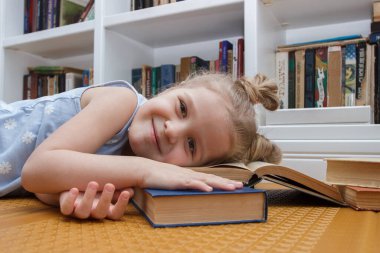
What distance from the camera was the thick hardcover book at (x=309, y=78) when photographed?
1447mm

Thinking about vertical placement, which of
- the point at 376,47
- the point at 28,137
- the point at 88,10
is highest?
the point at 88,10

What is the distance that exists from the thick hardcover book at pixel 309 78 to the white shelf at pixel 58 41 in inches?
36.3

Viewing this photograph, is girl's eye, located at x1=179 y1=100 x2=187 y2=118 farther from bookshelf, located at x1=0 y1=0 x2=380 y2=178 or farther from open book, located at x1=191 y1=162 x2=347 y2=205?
bookshelf, located at x1=0 y1=0 x2=380 y2=178

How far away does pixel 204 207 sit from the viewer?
500 millimetres

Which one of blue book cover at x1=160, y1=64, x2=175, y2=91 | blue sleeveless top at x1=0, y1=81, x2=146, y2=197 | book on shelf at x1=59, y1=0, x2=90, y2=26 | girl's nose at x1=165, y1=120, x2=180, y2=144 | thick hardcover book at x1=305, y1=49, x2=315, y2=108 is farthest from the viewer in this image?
book on shelf at x1=59, y1=0, x2=90, y2=26

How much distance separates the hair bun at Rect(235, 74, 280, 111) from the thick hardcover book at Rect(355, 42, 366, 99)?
0.59 m

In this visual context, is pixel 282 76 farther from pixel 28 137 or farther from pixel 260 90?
pixel 28 137

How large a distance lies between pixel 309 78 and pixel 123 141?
34.4 inches

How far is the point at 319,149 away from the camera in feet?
4.08

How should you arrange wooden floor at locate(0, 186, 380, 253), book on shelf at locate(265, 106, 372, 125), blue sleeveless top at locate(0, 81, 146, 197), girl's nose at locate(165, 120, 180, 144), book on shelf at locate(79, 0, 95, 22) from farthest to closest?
book on shelf at locate(79, 0, 95, 22) → book on shelf at locate(265, 106, 372, 125) → blue sleeveless top at locate(0, 81, 146, 197) → girl's nose at locate(165, 120, 180, 144) → wooden floor at locate(0, 186, 380, 253)

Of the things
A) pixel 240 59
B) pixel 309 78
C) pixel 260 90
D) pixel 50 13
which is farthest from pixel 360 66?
pixel 50 13

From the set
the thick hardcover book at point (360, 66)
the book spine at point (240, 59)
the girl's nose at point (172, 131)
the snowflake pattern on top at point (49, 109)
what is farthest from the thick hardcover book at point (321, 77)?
the snowflake pattern on top at point (49, 109)

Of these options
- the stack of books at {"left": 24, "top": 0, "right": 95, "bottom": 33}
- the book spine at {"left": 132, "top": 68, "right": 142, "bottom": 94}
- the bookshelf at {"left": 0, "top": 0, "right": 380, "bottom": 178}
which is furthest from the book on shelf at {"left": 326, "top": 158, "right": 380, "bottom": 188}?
the stack of books at {"left": 24, "top": 0, "right": 95, "bottom": 33}

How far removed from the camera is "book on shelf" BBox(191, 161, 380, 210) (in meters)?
0.63
